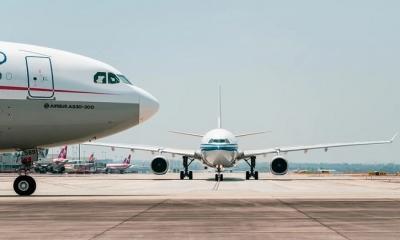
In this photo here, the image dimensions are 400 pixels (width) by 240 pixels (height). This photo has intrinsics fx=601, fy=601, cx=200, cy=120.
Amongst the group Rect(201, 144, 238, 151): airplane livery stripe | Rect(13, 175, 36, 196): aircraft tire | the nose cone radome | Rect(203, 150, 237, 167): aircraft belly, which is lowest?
Rect(13, 175, 36, 196): aircraft tire

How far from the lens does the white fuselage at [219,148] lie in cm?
4366

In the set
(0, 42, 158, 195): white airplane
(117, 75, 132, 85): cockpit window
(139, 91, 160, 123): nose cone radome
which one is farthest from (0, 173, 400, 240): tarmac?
(117, 75, 132, 85): cockpit window

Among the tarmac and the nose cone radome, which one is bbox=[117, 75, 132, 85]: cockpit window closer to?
the nose cone radome

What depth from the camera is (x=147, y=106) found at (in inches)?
878

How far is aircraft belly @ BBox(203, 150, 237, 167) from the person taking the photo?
1718 inches

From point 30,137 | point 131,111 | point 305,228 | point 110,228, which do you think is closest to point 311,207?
point 305,228

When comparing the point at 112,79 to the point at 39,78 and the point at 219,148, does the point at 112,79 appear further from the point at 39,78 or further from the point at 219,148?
the point at 219,148

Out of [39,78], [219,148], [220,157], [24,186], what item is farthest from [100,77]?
[220,157]

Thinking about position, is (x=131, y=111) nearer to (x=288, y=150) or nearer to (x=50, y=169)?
(x=288, y=150)

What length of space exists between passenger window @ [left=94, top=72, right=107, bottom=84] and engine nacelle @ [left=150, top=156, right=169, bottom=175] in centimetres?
2433

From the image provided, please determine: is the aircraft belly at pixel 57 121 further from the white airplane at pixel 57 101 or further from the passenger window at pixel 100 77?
the passenger window at pixel 100 77

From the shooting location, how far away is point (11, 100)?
20.5 meters

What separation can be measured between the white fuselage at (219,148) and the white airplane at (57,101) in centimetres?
2134

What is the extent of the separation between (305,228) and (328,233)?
789 mm
